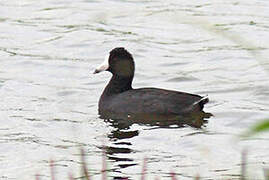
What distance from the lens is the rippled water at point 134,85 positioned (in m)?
8.19

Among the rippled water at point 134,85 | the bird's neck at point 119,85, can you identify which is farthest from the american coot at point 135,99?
the rippled water at point 134,85

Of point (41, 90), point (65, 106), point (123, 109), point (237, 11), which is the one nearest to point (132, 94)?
point (123, 109)

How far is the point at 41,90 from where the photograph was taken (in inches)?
458

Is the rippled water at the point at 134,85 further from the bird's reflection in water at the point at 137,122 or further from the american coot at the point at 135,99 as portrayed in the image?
the american coot at the point at 135,99

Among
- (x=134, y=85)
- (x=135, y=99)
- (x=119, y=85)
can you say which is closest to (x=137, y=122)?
(x=135, y=99)

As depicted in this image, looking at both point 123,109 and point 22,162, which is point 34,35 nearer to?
point 123,109

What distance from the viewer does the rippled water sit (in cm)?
819

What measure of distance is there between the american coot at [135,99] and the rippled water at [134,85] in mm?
243

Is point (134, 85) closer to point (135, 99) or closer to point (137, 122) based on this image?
point (135, 99)

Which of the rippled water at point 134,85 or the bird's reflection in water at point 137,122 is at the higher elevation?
the rippled water at point 134,85

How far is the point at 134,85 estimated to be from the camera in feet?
40.0

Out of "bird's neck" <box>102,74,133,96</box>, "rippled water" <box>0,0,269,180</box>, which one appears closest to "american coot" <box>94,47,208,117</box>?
"bird's neck" <box>102,74,133,96</box>

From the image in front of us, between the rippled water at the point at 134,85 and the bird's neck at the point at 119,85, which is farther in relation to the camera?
the bird's neck at the point at 119,85

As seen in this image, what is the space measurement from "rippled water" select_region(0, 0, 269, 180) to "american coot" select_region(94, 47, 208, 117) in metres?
0.24
